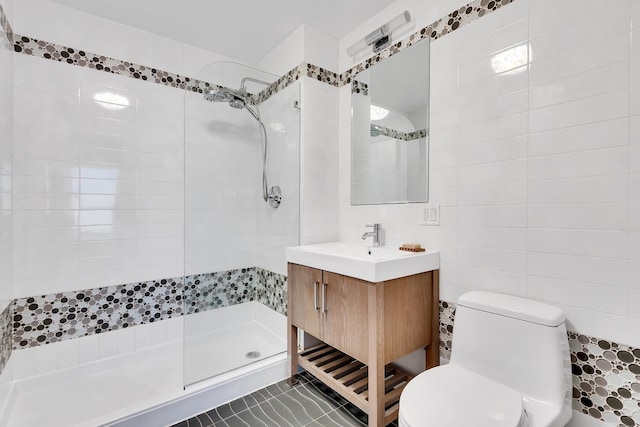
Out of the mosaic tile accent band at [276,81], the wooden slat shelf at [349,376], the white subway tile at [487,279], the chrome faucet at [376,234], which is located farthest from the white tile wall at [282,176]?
the white subway tile at [487,279]

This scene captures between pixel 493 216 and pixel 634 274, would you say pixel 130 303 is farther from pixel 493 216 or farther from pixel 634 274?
pixel 634 274

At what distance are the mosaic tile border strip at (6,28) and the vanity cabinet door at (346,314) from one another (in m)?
2.23

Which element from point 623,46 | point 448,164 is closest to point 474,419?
point 448,164

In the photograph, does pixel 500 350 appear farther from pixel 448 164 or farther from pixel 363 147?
pixel 363 147

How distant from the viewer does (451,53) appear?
162 centimetres

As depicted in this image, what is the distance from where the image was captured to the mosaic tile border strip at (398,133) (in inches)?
69.9

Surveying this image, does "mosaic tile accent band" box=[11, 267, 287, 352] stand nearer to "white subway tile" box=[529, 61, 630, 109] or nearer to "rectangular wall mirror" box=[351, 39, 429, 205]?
"rectangular wall mirror" box=[351, 39, 429, 205]

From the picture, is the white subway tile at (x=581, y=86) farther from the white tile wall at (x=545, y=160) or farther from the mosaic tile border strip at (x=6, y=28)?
the mosaic tile border strip at (x=6, y=28)

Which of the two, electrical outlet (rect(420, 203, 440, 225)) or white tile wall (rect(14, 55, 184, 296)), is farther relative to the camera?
white tile wall (rect(14, 55, 184, 296))

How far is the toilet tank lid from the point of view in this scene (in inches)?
45.4

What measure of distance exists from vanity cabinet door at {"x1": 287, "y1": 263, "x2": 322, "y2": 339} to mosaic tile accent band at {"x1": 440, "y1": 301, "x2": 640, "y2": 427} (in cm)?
118

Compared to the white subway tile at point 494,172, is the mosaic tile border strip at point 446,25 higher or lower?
higher

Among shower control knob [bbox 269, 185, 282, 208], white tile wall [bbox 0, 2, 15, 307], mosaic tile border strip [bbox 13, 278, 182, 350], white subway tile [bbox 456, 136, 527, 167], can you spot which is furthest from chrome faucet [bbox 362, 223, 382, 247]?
white tile wall [bbox 0, 2, 15, 307]

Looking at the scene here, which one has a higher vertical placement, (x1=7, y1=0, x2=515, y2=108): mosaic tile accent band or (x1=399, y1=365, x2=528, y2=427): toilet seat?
(x1=7, y1=0, x2=515, y2=108): mosaic tile accent band
